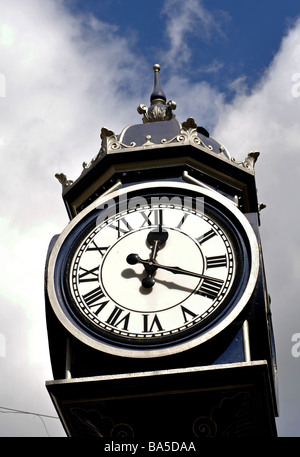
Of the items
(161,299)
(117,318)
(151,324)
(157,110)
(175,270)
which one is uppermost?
(157,110)

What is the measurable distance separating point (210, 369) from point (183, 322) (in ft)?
2.91

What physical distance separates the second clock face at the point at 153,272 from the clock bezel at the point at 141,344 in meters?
0.09

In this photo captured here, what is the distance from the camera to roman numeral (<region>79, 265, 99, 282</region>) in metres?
16.5

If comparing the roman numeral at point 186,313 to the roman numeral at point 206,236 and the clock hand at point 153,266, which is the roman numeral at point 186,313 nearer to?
the clock hand at point 153,266

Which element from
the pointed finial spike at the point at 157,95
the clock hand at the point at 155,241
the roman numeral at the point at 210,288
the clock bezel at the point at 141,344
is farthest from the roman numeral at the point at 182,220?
the pointed finial spike at the point at 157,95

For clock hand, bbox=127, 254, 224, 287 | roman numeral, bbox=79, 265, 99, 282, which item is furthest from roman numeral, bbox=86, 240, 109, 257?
clock hand, bbox=127, 254, 224, 287

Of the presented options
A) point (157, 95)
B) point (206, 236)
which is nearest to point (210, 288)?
point (206, 236)

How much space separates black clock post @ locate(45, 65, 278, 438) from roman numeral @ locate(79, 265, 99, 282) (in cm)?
1

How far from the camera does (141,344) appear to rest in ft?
50.9

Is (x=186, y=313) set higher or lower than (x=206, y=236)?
lower

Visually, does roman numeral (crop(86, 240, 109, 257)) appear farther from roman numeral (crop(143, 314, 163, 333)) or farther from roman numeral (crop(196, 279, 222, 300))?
roman numeral (crop(196, 279, 222, 300))

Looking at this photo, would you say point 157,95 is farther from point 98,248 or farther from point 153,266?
point 153,266

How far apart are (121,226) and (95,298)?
4.23ft

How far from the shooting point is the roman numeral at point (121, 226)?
17125mm
